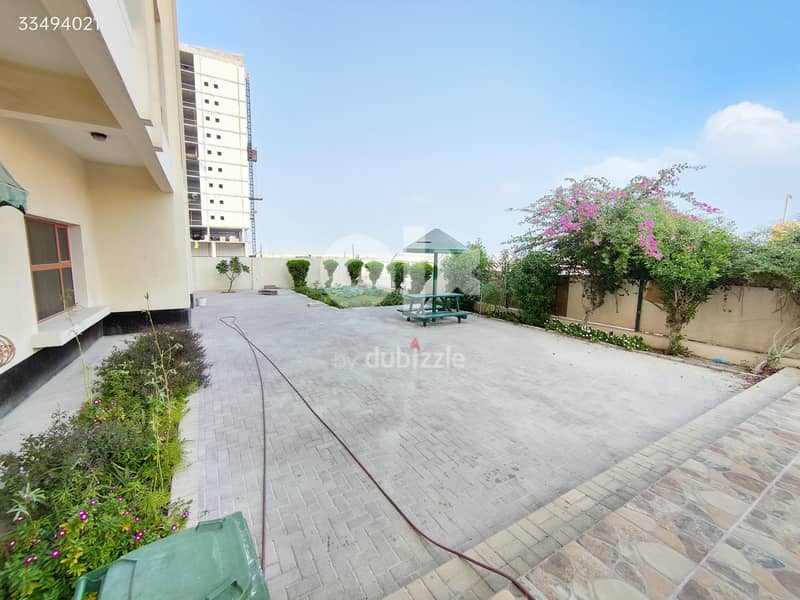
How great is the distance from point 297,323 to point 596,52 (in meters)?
13.2

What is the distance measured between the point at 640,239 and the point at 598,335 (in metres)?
2.18

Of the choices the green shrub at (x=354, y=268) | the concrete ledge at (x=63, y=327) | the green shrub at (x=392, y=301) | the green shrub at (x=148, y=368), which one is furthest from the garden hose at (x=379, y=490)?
the green shrub at (x=354, y=268)

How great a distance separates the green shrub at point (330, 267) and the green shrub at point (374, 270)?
176cm

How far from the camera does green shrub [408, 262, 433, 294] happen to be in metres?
14.9

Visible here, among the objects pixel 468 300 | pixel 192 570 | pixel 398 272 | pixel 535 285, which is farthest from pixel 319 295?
pixel 192 570

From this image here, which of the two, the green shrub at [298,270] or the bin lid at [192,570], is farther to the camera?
the green shrub at [298,270]

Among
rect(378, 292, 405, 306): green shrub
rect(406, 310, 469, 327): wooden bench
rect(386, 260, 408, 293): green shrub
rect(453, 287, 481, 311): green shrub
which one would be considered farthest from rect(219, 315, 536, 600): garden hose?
rect(386, 260, 408, 293): green shrub

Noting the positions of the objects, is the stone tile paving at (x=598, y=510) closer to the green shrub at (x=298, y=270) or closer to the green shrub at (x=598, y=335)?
the green shrub at (x=598, y=335)

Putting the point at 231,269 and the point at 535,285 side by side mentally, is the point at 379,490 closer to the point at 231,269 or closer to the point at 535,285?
the point at 535,285

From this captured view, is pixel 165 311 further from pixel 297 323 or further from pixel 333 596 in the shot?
pixel 333 596

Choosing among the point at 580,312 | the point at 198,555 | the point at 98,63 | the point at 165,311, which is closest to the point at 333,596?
the point at 198,555

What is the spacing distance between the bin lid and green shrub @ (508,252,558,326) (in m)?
8.17

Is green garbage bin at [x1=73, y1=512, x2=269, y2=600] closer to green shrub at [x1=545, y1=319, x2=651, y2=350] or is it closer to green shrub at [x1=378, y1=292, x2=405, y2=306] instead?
green shrub at [x1=545, y1=319, x2=651, y2=350]

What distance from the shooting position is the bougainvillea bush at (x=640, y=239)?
571 centimetres
